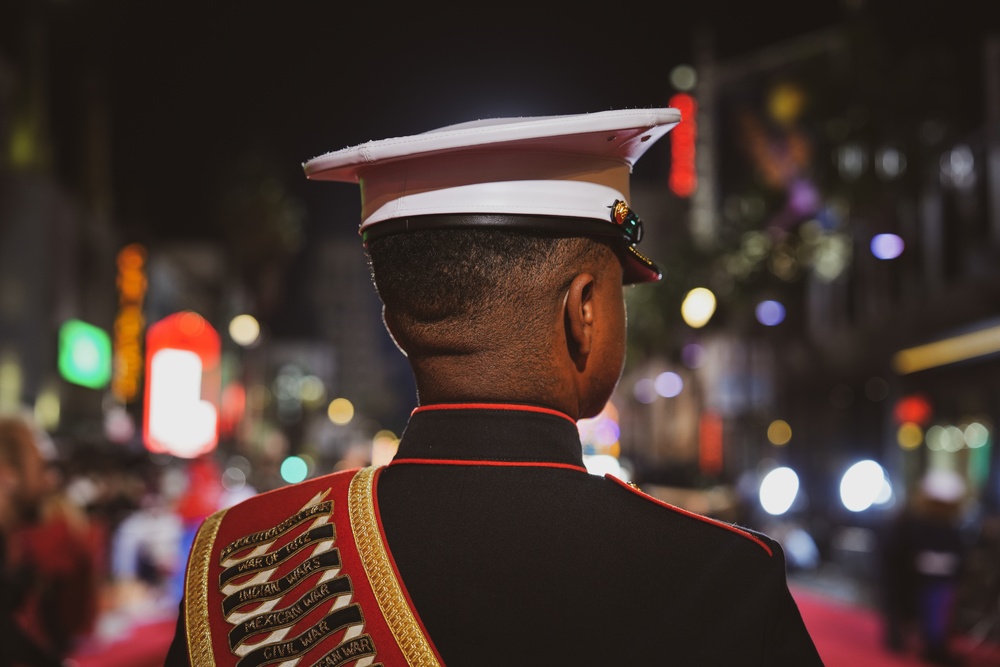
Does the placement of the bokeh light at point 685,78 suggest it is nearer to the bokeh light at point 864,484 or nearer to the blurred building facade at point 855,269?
the blurred building facade at point 855,269

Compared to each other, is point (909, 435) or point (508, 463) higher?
point (508, 463)

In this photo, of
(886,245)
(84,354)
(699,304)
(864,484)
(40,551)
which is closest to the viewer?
(40,551)

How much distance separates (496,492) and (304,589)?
0.37m

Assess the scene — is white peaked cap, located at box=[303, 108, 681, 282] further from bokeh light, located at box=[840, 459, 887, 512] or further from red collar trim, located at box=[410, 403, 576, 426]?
bokeh light, located at box=[840, 459, 887, 512]

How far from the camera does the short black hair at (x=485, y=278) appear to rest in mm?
1737

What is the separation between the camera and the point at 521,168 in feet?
5.81

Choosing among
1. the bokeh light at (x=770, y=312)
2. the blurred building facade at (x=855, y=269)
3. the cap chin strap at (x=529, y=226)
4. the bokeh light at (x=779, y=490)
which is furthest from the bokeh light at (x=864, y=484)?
the cap chin strap at (x=529, y=226)

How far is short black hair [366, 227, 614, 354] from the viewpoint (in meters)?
1.74

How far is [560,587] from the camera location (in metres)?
1.62

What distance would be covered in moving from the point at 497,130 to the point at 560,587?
0.73 m

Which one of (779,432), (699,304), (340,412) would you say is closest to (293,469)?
(779,432)

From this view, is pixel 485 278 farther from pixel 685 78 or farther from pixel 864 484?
pixel 685 78

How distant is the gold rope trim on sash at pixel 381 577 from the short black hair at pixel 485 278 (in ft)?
1.00

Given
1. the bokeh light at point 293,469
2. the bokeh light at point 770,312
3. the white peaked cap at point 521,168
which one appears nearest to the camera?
the white peaked cap at point 521,168
